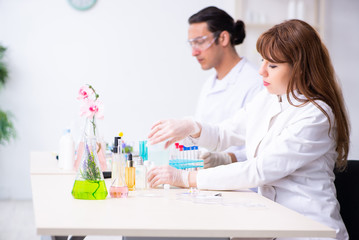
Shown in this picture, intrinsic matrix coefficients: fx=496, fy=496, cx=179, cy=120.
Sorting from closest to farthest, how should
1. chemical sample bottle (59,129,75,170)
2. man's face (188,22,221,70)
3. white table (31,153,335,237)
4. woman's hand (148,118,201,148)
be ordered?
white table (31,153,335,237) → woman's hand (148,118,201,148) → chemical sample bottle (59,129,75,170) → man's face (188,22,221,70)

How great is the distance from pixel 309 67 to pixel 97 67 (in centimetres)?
329

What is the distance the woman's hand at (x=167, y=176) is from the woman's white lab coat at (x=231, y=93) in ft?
3.26

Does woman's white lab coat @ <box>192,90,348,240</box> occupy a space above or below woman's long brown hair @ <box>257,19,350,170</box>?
below

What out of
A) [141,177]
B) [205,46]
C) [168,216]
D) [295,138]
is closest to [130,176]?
[141,177]

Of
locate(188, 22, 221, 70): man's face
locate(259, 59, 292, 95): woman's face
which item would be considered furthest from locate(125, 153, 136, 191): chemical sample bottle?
locate(188, 22, 221, 70): man's face

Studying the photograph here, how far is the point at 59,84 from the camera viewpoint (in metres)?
4.72

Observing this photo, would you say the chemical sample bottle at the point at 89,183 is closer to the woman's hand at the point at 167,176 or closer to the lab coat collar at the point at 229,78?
the woman's hand at the point at 167,176

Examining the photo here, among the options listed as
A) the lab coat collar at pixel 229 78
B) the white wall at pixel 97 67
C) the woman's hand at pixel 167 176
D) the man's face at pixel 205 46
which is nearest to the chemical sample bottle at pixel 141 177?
the woman's hand at pixel 167 176

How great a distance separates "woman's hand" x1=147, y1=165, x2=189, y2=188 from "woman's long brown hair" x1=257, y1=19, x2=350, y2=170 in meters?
0.48

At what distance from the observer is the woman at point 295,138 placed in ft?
5.32

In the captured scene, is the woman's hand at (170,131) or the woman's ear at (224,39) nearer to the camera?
the woman's hand at (170,131)

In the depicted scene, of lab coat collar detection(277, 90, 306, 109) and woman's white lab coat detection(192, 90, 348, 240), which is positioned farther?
lab coat collar detection(277, 90, 306, 109)

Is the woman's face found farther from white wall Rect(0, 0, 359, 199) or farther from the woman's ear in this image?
white wall Rect(0, 0, 359, 199)

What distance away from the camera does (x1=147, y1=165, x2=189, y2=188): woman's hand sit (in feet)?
5.70
